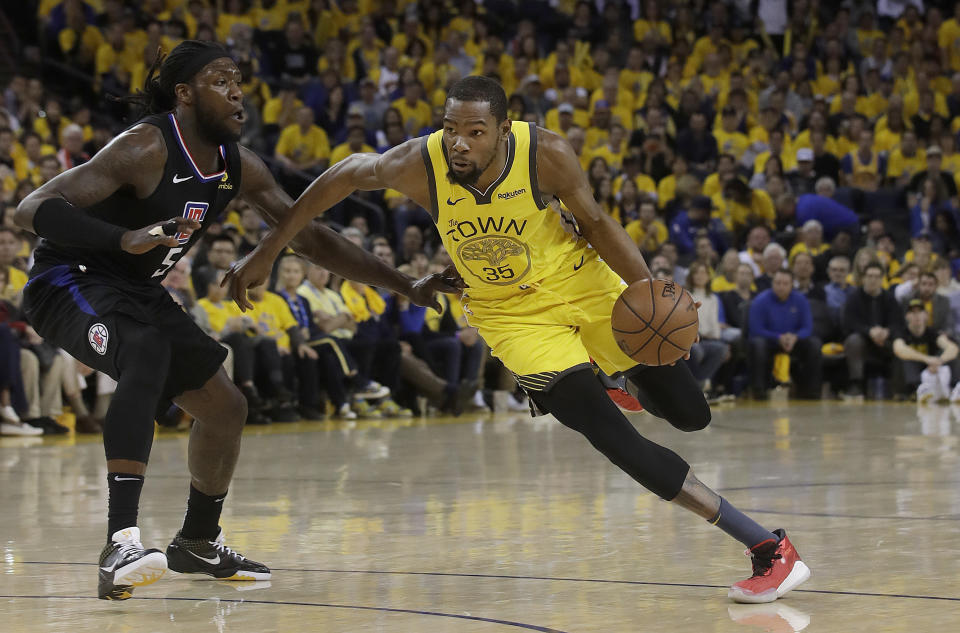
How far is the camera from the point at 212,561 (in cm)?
480

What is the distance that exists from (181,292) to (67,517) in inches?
198

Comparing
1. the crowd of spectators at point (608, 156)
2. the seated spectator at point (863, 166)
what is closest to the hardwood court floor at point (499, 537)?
the crowd of spectators at point (608, 156)

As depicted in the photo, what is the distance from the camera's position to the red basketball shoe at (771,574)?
4.16 metres

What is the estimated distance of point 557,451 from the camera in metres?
9.03

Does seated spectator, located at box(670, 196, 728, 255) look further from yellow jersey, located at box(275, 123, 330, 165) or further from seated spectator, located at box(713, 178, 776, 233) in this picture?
yellow jersey, located at box(275, 123, 330, 165)

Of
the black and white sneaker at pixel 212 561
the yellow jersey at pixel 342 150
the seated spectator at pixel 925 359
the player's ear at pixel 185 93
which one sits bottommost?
the seated spectator at pixel 925 359

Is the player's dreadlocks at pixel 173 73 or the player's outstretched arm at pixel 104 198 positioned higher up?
the player's dreadlocks at pixel 173 73

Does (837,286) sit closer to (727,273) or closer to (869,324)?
(869,324)

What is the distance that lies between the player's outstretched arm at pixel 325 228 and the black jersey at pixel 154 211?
1.04ft

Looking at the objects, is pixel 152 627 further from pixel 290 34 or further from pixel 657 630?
pixel 290 34

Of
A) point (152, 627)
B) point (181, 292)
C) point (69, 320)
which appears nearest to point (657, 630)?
point (152, 627)

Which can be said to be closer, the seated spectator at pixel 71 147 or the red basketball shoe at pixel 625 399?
the red basketball shoe at pixel 625 399

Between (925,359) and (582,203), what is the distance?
9.65 meters

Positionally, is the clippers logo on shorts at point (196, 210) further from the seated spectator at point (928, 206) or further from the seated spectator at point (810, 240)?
the seated spectator at point (928, 206)
